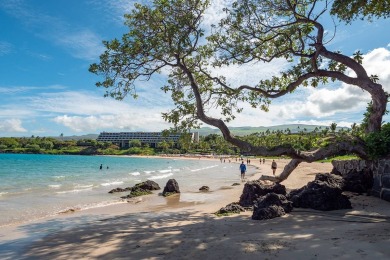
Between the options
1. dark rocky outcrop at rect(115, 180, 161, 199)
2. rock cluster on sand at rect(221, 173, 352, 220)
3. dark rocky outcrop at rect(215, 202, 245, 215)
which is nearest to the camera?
rock cluster on sand at rect(221, 173, 352, 220)

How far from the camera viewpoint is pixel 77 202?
20953mm

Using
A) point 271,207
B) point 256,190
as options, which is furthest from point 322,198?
point 256,190

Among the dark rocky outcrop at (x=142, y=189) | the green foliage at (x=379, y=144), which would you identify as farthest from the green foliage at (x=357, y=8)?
the dark rocky outcrop at (x=142, y=189)

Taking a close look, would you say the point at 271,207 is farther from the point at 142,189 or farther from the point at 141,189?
the point at 142,189

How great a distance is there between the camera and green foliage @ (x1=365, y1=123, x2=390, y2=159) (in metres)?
12.3

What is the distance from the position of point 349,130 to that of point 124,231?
10582 millimetres

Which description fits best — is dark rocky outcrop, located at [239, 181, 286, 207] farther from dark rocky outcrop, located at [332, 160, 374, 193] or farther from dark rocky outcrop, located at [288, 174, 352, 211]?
dark rocky outcrop, located at [332, 160, 374, 193]

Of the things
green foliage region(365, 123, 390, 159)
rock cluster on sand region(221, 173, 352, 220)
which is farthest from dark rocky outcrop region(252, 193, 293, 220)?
green foliage region(365, 123, 390, 159)

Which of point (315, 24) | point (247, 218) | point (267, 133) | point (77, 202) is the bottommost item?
point (77, 202)

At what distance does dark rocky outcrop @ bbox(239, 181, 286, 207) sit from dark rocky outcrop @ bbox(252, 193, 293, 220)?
2.14m

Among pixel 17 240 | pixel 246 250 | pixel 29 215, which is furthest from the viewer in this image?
pixel 29 215

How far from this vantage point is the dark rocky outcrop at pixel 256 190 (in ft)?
44.7

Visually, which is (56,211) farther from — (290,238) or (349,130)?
(349,130)

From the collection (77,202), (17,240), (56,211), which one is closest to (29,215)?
(56,211)
